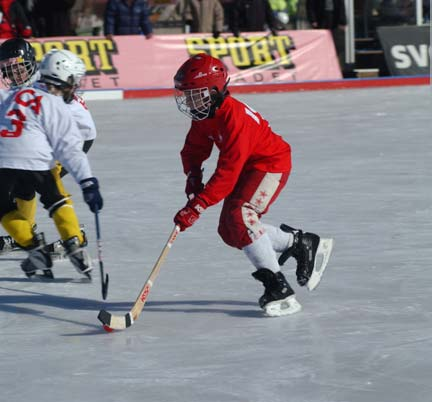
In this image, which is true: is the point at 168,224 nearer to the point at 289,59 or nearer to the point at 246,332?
the point at 246,332

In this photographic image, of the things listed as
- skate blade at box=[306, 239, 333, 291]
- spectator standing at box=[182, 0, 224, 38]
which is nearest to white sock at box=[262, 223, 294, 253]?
skate blade at box=[306, 239, 333, 291]

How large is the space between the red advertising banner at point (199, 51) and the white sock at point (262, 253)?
31.4 feet

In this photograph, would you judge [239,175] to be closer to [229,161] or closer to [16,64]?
[229,161]

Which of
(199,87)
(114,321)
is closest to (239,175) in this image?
(199,87)

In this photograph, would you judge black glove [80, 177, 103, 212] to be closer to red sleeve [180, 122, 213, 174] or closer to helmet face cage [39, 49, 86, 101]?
red sleeve [180, 122, 213, 174]

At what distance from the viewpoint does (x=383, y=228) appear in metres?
6.33

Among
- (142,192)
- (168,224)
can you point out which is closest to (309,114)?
(142,192)

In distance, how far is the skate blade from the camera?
4906mm

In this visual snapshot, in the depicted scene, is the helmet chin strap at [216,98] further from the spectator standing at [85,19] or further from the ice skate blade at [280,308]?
the spectator standing at [85,19]

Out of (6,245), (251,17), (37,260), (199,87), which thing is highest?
(199,87)

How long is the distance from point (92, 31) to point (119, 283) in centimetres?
1049

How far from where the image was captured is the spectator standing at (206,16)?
14.6m

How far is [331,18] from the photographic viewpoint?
1525cm

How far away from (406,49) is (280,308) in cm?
1115
